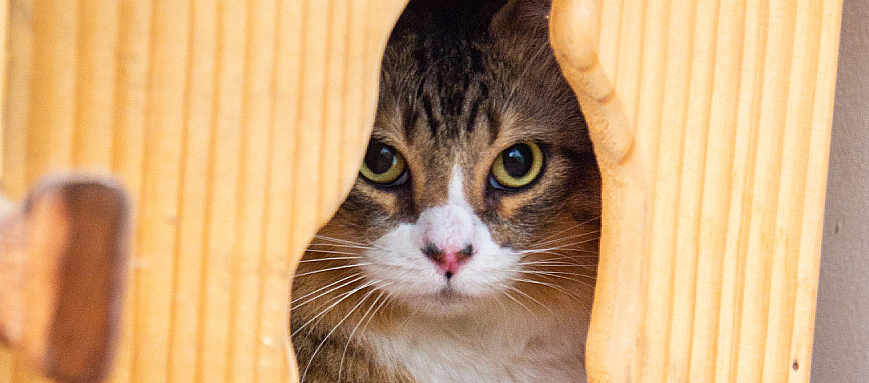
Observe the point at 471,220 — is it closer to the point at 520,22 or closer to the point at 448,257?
the point at 448,257

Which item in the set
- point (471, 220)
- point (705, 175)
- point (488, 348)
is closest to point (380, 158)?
point (471, 220)

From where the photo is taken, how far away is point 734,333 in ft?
1.43

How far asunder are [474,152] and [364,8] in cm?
40

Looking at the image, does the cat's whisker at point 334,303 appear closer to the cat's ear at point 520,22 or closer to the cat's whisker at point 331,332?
the cat's whisker at point 331,332

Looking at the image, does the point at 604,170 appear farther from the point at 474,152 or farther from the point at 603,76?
the point at 474,152

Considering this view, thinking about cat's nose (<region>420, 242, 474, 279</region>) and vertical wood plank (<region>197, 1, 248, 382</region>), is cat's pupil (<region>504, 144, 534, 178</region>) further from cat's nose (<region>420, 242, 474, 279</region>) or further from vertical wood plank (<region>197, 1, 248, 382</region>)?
vertical wood plank (<region>197, 1, 248, 382</region>)

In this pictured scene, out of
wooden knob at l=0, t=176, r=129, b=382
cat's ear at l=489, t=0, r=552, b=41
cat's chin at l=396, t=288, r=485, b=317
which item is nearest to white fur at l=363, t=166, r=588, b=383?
cat's chin at l=396, t=288, r=485, b=317

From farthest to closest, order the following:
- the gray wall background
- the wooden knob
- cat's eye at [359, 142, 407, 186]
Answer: cat's eye at [359, 142, 407, 186], the gray wall background, the wooden knob

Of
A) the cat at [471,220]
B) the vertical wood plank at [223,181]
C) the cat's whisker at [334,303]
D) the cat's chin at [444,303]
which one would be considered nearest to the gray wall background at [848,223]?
the cat at [471,220]

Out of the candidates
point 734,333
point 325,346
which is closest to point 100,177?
point 734,333

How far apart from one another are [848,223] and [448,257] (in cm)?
37

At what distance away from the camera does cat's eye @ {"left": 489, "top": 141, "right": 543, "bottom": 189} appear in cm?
76

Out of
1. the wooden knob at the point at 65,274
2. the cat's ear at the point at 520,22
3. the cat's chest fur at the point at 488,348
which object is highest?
the cat's ear at the point at 520,22

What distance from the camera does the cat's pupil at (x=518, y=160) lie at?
0.76m
